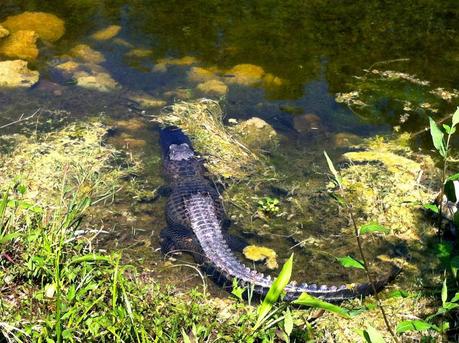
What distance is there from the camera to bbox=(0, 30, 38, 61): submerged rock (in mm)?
5520

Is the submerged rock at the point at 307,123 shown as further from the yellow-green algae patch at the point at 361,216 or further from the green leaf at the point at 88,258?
the green leaf at the point at 88,258

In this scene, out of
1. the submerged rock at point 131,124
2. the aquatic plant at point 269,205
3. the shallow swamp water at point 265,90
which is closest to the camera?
the shallow swamp water at point 265,90

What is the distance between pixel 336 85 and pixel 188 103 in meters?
1.45

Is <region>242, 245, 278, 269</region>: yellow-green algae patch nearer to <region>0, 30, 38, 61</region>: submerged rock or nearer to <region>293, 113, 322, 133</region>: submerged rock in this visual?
<region>293, 113, 322, 133</region>: submerged rock

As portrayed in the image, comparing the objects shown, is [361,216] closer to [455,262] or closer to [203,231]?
[203,231]

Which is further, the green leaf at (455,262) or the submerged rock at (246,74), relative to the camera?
the submerged rock at (246,74)

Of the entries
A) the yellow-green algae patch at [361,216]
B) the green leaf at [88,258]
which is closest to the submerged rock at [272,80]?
the yellow-green algae patch at [361,216]

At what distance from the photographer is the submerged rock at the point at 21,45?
5520mm

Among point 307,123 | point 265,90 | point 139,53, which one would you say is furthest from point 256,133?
point 139,53

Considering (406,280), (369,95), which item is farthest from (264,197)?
(369,95)

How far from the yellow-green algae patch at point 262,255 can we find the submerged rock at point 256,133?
1.17 metres

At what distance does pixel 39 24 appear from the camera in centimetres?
599

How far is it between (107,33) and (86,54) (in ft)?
1.61

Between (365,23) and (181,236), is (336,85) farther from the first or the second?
(181,236)
